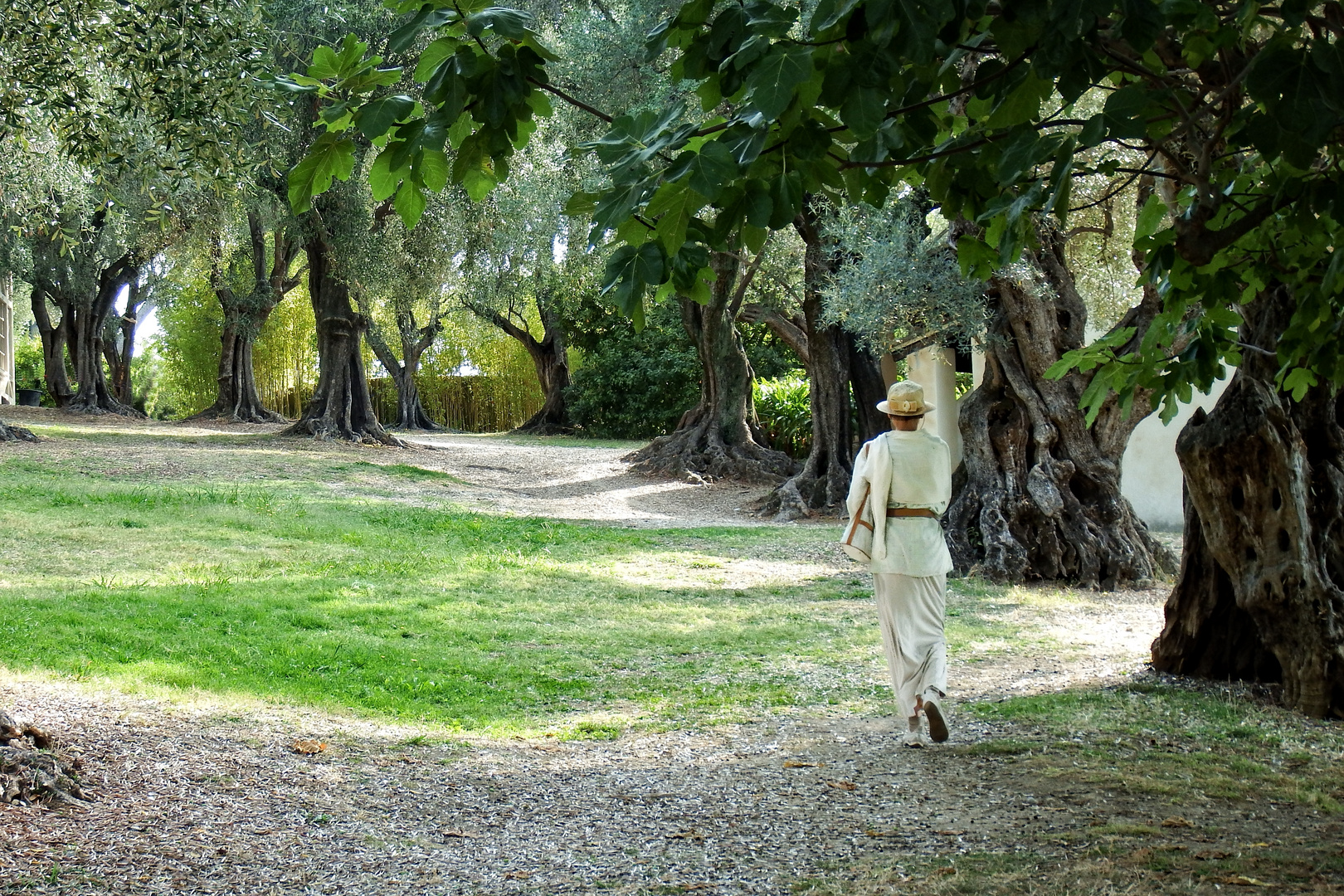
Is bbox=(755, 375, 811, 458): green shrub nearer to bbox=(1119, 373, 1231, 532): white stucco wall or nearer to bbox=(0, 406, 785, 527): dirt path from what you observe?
bbox=(0, 406, 785, 527): dirt path

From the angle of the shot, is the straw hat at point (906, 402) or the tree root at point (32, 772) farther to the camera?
the straw hat at point (906, 402)

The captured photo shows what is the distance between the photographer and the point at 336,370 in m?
23.3

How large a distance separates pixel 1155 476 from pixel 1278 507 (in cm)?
1008

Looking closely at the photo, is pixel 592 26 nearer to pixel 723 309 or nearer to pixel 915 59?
pixel 723 309

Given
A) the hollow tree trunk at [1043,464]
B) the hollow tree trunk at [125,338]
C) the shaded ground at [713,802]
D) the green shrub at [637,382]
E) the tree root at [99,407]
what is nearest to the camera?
the shaded ground at [713,802]

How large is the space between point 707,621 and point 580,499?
10414mm

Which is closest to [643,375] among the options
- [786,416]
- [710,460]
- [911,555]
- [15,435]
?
[786,416]

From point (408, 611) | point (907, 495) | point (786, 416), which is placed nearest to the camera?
point (907, 495)

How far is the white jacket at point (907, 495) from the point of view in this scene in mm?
5820

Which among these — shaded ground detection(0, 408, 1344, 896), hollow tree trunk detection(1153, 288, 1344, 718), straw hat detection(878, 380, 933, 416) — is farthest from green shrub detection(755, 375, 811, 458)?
straw hat detection(878, 380, 933, 416)

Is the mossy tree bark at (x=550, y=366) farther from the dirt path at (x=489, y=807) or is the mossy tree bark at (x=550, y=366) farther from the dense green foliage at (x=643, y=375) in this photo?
the dirt path at (x=489, y=807)

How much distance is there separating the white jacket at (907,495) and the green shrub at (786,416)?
65.1 ft

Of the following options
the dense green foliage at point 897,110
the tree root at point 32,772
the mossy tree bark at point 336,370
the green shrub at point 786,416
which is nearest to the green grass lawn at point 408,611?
the tree root at point 32,772

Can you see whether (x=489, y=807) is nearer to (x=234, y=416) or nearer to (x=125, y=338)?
(x=234, y=416)
